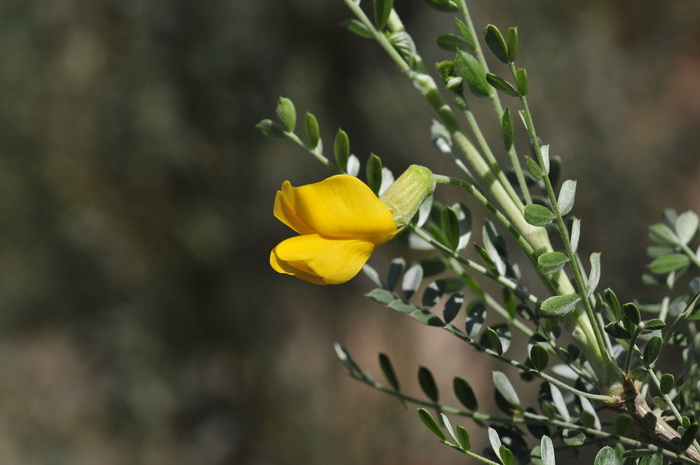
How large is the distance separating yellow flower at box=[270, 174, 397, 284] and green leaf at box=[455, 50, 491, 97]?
2.6 inches

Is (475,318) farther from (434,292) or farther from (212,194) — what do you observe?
(212,194)

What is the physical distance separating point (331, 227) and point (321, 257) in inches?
0.5

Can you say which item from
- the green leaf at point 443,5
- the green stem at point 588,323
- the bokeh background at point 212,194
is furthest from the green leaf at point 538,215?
the bokeh background at point 212,194

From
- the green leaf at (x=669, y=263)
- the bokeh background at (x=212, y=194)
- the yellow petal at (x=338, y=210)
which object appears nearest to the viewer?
the yellow petal at (x=338, y=210)

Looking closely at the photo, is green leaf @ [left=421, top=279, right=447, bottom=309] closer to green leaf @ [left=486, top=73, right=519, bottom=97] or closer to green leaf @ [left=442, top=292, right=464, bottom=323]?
green leaf @ [left=442, top=292, right=464, bottom=323]

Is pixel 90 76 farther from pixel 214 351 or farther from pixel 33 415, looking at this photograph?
pixel 33 415

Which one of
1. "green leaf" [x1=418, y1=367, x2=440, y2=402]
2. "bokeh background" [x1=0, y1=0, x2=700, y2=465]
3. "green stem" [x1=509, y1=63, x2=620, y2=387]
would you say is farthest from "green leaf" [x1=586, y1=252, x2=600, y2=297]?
"bokeh background" [x1=0, y1=0, x2=700, y2=465]

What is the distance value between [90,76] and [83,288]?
58 centimetres

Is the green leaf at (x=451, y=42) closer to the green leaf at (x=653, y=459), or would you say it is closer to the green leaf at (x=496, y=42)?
the green leaf at (x=496, y=42)

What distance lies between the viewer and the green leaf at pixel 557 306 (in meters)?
Result: 0.23

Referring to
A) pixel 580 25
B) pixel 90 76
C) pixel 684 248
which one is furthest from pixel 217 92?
pixel 684 248

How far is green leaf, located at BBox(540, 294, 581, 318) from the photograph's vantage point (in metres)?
A: 0.23

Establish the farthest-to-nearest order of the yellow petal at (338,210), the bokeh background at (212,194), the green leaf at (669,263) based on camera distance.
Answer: the bokeh background at (212,194) < the green leaf at (669,263) < the yellow petal at (338,210)

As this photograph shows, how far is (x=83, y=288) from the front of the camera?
182 centimetres
